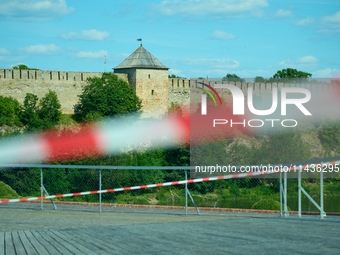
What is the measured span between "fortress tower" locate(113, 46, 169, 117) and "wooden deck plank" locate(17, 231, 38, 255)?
30.1 m

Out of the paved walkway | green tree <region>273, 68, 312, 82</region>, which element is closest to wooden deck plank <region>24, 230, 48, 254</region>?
the paved walkway

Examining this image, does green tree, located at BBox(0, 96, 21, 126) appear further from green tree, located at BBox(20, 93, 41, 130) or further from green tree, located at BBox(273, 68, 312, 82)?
green tree, located at BBox(273, 68, 312, 82)

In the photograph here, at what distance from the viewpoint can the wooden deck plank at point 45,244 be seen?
186 inches

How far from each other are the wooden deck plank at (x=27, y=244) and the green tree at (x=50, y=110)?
27167 millimetres

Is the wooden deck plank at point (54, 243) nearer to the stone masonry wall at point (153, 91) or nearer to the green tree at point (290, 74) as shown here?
the stone masonry wall at point (153, 91)

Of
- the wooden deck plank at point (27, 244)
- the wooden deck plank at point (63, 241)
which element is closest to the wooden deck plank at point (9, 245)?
the wooden deck plank at point (27, 244)

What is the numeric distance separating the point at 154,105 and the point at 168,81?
255 centimetres

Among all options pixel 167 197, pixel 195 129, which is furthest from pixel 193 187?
pixel 195 129

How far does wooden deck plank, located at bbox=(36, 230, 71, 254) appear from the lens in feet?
15.6

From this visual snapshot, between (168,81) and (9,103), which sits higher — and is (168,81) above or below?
above

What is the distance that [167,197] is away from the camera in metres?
14.4

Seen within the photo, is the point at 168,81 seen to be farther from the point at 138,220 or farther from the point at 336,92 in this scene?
the point at 138,220

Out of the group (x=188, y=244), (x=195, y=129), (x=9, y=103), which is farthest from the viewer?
(x=195, y=129)

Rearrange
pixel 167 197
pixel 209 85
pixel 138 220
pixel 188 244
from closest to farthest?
pixel 188 244, pixel 138 220, pixel 167 197, pixel 209 85
